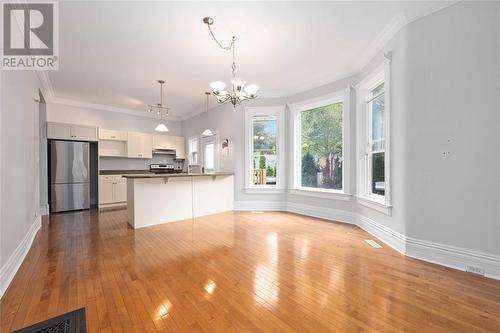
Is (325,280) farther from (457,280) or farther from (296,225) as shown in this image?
(296,225)

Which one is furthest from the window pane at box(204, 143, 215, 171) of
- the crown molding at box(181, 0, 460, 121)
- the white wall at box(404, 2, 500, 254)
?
the white wall at box(404, 2, 500, 254)

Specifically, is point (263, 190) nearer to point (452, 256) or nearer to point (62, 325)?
point (452, 256)

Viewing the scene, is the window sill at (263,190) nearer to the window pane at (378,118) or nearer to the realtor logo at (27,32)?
the window pane at (378,118)

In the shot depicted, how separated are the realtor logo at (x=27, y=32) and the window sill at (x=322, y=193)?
4827 millimetres

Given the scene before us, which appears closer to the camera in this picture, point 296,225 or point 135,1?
point 135,1

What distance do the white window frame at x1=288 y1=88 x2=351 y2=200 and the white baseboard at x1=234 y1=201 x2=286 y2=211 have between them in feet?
1.58

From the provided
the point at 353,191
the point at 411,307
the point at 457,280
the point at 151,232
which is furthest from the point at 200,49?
the point at 457,280

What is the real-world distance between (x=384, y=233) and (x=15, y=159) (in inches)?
190

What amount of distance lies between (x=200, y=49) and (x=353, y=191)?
3.66m

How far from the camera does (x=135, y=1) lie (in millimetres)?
2355

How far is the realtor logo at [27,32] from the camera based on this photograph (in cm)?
234

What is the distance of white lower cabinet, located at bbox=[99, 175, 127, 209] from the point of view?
5758 mm

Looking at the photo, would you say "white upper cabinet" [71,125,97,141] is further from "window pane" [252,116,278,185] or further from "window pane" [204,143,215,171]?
"window pane" [252,116,278,185]

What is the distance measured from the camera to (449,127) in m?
2.39
